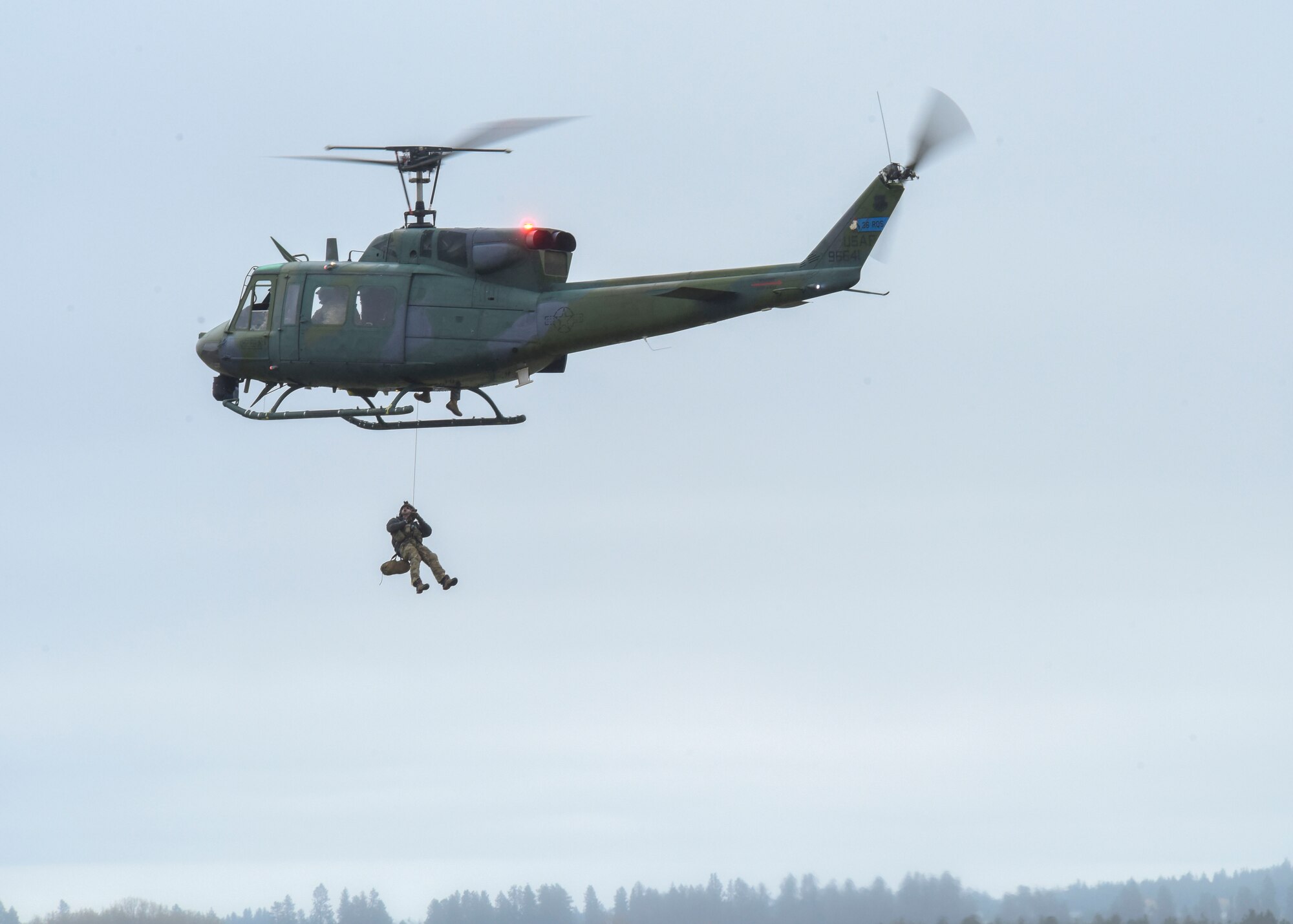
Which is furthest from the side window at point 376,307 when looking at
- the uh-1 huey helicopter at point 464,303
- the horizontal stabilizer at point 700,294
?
the horizontal stabilizer at point 700,294

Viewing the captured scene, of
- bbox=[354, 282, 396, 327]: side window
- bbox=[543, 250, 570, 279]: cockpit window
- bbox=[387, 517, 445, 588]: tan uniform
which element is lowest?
bbox=[387, 517, 445, 588]: tan uniform

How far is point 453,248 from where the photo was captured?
150 ft

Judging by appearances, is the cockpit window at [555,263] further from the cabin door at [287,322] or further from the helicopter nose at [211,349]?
the helicopter nose at [211,349]

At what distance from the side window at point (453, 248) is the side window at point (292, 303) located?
2.92m

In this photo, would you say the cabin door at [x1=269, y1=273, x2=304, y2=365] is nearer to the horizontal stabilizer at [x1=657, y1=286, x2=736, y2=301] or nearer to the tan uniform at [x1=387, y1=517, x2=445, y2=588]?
the tan uniform at [x1=387, y1=517, x2=445, y2=588]

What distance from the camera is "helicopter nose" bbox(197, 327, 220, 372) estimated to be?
47.3 m

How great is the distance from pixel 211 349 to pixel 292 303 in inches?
86.0

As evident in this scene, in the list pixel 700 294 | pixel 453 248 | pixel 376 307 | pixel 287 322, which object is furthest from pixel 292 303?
pixel 700 294

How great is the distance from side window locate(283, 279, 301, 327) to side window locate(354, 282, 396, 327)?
1.35 meters

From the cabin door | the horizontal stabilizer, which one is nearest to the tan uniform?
the cabin door

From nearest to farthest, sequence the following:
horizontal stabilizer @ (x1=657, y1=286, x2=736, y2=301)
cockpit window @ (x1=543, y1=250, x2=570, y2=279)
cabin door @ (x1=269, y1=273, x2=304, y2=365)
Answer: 1. horizontal stabilizer @ (x1=657, y1=286, x2=736, y2=301)
2. cockpit window @ (x1=543, y1=250, x2=570, y2=279)
3. cabin door @ (x1=269, y1=273, x2=304, y2=365)

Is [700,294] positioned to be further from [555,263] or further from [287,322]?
[287,322]

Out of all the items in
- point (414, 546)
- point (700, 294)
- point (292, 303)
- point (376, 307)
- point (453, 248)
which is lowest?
point (414, 546)

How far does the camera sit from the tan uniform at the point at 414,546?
4584 centimetres
